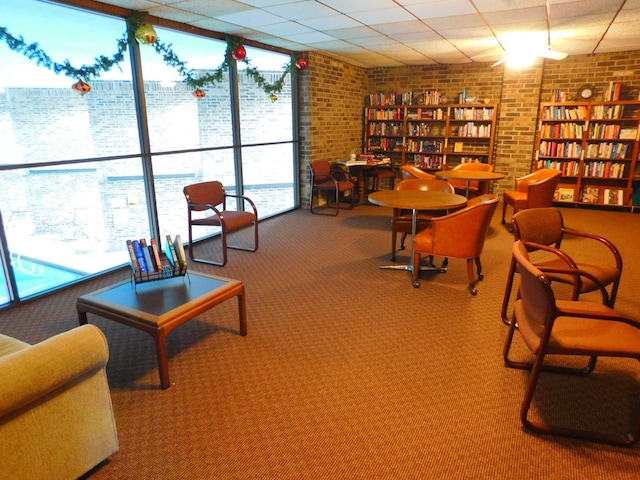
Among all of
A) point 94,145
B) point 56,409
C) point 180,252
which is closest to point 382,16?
point 94,145

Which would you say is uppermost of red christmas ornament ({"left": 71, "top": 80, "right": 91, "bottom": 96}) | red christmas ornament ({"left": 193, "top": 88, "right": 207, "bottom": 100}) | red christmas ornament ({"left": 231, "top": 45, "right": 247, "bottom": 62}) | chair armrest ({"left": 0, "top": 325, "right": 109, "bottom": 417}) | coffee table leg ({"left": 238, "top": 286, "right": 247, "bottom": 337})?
red christmas ornament ({"left": 231, "top": 45, "right": 247, "bottom": 62})

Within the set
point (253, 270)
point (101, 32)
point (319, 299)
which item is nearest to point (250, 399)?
point (319, 299)

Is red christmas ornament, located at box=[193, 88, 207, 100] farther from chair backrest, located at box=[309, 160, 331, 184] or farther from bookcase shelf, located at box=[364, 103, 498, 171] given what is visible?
bookcase shelf, located at box=[364, 103, 498, 171]

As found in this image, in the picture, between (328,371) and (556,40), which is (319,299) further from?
(556,40)

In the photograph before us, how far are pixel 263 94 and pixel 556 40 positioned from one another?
13.1 ft

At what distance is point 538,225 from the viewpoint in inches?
118

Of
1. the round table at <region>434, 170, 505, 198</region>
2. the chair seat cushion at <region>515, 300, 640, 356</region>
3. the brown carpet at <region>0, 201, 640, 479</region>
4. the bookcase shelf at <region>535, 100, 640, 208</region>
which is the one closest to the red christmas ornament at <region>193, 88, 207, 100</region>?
the brown carpet at <region>0, 201, 640, 479</region>

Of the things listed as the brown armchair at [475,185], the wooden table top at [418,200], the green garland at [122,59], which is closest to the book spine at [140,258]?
the green garland at [122,59]

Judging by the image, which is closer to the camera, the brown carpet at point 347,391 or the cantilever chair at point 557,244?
the brown carpet at point 347,391

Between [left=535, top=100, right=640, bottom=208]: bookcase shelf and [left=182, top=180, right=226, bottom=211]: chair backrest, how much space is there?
207 inches

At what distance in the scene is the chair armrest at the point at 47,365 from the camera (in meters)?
1.39

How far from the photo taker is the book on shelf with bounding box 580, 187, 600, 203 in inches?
268

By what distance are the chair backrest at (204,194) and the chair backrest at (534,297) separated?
3.22 m

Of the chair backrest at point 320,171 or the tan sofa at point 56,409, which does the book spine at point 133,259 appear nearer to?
the tan sofa at point 56,409
